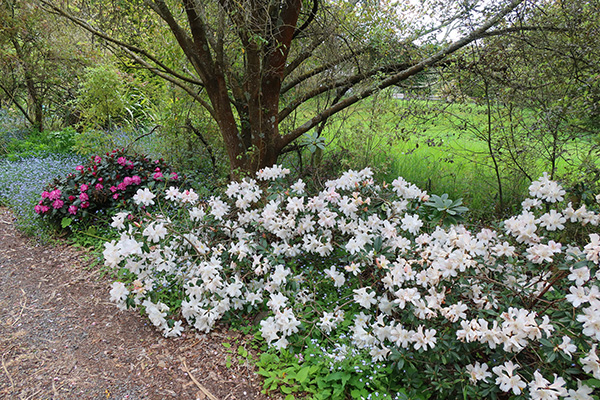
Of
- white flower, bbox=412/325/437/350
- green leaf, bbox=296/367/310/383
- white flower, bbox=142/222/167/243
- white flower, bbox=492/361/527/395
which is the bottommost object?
green leaf, bbox=296/367/310/383

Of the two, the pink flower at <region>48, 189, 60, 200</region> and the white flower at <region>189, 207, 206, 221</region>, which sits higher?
the white flower at <region>189, 207, 206, 221</region>

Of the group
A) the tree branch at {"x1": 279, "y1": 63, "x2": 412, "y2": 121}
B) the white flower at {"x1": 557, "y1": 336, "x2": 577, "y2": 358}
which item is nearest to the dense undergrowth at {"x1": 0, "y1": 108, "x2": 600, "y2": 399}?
the white flower at {"x1": 557, "y1": 336, "x2": 577, "y2": 358}

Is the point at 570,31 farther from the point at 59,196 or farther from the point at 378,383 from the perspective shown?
the point at 59,196

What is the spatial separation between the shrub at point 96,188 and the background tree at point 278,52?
904mm

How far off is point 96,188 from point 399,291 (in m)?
2.98

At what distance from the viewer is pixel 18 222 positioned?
3.49 meters

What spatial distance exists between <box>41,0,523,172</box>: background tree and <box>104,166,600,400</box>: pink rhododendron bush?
950 millimetres

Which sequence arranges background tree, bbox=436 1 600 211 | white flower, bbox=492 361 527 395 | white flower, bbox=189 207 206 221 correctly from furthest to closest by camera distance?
1. background tree, bbox=436 1 600 211
2. white flower, bbox=189 207 206 221
3. white flower, bbox=492 361 527 395

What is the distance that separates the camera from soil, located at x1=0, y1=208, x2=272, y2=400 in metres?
1.71

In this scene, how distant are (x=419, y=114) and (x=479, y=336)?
2555mm

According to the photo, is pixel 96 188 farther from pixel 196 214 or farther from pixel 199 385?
pixel 199 385

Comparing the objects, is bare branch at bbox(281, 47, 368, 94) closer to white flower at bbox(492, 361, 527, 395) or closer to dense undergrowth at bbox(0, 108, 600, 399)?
dense undergrowth at bbox(0, 108, 600, 399)


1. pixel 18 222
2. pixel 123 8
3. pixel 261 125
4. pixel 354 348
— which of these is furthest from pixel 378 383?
pixel 123 8

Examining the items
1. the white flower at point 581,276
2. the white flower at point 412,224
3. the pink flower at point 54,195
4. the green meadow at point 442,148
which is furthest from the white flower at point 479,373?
the pink flower at point 54,195
